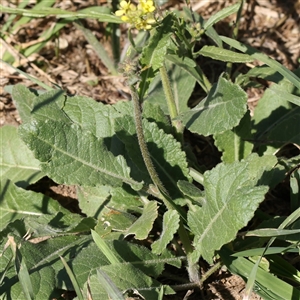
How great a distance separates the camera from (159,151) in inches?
97.7

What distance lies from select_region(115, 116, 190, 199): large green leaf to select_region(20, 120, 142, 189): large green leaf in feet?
0.50

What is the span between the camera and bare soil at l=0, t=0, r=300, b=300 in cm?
352

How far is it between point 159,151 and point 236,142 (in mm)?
443

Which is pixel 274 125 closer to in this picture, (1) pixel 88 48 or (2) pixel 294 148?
(2) pixel 294 148

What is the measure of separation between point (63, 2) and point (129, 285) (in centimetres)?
239

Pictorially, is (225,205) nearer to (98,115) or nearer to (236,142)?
(236,142)

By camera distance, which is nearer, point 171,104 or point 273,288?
point 273,288

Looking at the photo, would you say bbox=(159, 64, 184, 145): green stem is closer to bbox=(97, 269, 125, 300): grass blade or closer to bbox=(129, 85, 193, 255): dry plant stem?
bbox=(129, 85, 193, 255): dry plant stem

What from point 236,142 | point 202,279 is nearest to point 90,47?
point 236,142

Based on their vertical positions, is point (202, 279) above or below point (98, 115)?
below

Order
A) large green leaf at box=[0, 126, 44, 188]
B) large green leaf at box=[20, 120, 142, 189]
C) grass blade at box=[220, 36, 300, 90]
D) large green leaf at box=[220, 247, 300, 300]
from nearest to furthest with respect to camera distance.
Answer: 1. large green leaf at box=[220, 247, 300, 300]
2. large green leaf at box=[20, 120, 142, 189]
3. grass blade at box=[220, 36, 300, 90]
4. large green leaf at box=[0, 126, 44, 188]

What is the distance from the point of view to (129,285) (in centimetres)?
206

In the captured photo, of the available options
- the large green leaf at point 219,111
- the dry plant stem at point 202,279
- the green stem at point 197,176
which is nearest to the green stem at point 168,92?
the large green leaf at point 219,111

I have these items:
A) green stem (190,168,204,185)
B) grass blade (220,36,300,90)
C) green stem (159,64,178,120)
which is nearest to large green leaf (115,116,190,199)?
Answer: green stem (190,168,204,185)
